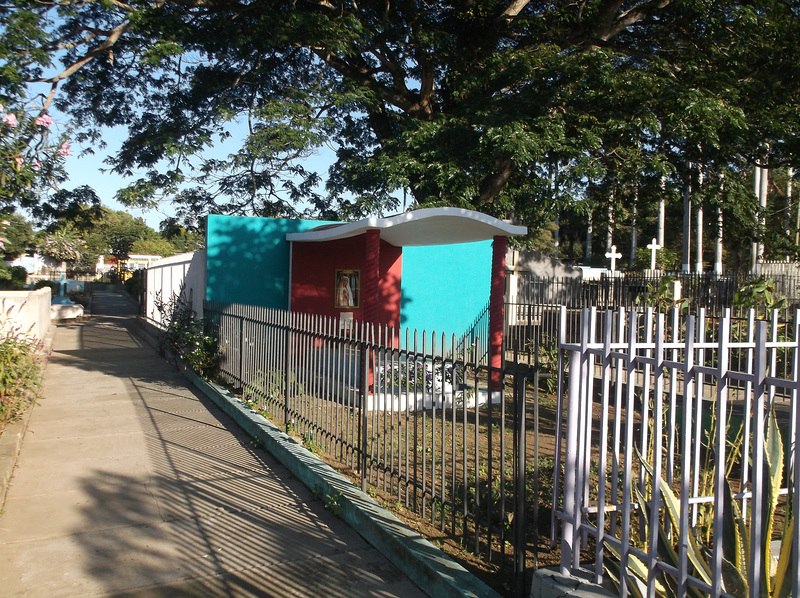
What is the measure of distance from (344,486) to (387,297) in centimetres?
1001

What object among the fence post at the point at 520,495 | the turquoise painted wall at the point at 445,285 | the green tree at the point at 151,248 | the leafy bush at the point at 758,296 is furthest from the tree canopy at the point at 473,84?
the green tree at the point at 151,248

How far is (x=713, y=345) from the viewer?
3195 millimetres

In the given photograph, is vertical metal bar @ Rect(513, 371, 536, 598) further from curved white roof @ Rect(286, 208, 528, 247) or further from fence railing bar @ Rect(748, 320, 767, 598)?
curved white roof @ Rect(286, 208, 528, 247)

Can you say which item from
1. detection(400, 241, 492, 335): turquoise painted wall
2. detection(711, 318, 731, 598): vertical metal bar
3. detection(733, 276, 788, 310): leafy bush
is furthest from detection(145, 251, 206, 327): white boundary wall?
detection(711, 318, 731, 598): vertical metal bar

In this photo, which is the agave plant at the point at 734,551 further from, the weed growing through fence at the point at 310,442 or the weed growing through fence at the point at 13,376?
the weed growing through fence at the point at 13,376

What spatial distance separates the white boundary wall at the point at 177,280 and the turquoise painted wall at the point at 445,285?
15.6 ft

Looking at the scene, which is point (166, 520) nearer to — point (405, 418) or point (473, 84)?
point (405, 418)

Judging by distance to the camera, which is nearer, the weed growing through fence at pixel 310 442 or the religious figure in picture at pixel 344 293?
the weed growing through fence at pixel 310 442

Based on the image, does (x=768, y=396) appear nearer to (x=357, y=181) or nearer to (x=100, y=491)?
(x=100, y=491)

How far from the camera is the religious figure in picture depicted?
14951 mm

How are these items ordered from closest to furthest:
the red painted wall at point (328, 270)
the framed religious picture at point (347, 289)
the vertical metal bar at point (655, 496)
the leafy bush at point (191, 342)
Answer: the vertical metal bar at point (655, 496), the leafy bush at point (191, 342), the red painted wall at point (328, 270), the framed religious picture at point (347, 289)

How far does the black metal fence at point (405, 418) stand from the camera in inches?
171

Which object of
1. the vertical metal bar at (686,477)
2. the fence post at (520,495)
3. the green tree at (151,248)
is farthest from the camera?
the green tree at (151,248)

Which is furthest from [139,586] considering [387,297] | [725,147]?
[725,147]
